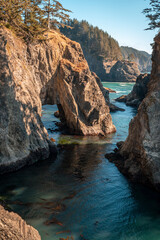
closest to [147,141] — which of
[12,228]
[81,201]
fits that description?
[81,201]

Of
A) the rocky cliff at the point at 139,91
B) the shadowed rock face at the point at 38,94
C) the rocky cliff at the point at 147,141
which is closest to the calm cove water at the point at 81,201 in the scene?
the rocky cliff at the point at 147,141

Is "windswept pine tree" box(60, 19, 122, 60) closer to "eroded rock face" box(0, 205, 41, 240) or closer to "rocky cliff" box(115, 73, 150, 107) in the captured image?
"rocky cliff" box(115, 73, 150, 107)

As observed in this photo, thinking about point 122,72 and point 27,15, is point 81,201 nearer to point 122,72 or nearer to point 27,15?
point 27,15

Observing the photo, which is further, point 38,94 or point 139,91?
A: point 139,91

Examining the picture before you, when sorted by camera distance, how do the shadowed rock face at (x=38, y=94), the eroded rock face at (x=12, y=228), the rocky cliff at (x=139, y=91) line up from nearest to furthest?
the eroded rock face at (x=12, y=228)
the shadowed rock face at (x=38, y=94)
the rocky cliff at (x=139, y=91)

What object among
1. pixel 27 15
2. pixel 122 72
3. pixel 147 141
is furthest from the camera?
pixel 122 72

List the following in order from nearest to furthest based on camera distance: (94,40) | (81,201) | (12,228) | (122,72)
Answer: (12,228) < (81,201) < (122,72) < (94,40)

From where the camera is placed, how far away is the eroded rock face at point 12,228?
6938 mm

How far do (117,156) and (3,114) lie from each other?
446 inches

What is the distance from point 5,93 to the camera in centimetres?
1744

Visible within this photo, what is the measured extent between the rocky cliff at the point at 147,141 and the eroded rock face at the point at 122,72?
12561 centimetres

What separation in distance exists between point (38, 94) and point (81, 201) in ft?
46.0

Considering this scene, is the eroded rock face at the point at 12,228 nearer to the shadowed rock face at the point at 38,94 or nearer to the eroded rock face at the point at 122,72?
the shadowed rock face at the point at 38,94

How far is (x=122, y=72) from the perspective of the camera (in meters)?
140
